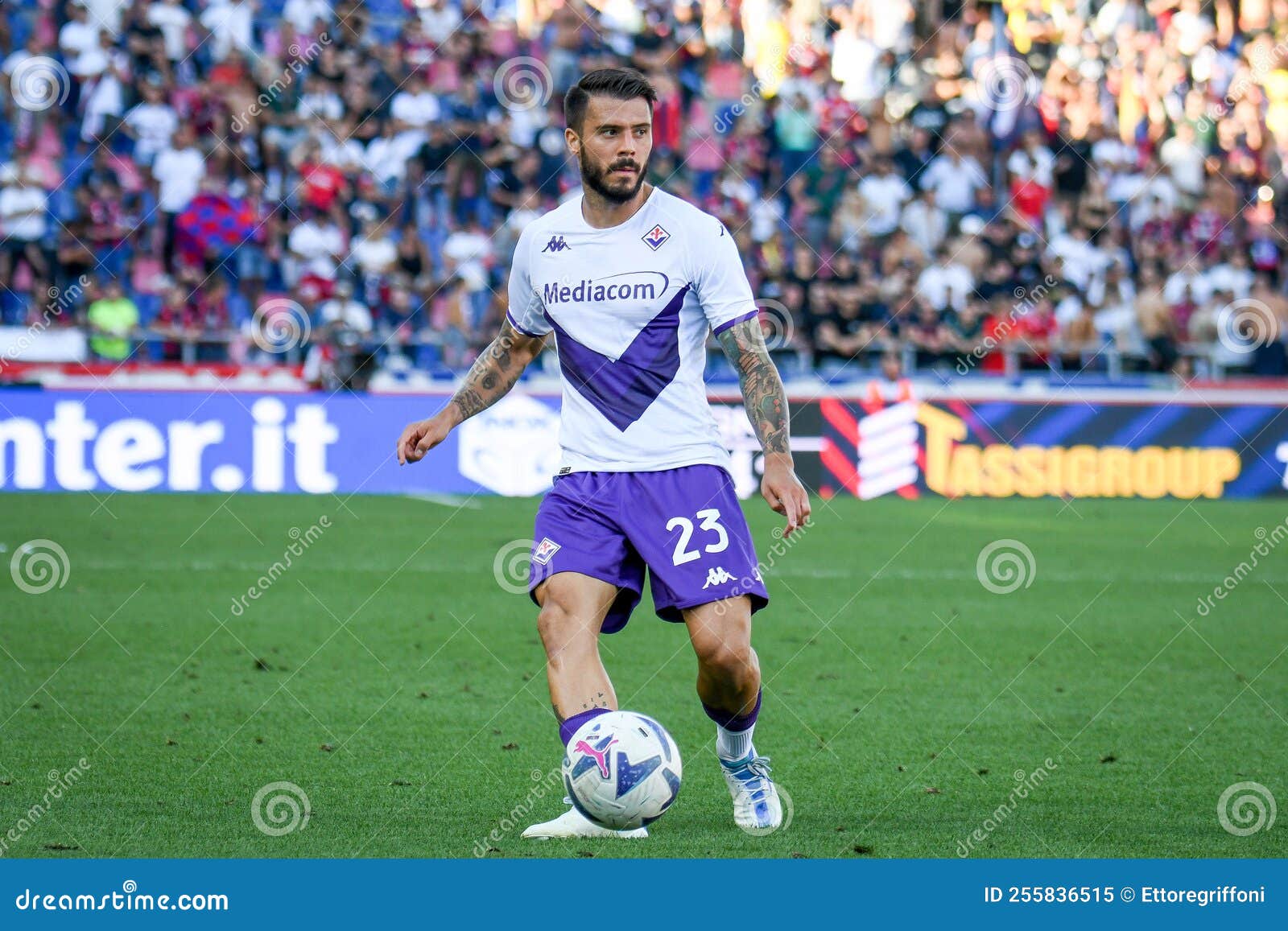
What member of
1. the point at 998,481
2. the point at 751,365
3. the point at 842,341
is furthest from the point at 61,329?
the point at 751,365

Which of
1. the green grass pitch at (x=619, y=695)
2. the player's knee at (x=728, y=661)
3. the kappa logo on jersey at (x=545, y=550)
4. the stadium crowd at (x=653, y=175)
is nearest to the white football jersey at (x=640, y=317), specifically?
the kappa logo on jersey at (x=545, y=550)

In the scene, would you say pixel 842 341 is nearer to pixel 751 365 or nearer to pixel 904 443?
pixel 904 443

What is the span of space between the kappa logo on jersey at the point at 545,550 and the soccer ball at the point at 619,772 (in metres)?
0.56

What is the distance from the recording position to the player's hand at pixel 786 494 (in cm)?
468

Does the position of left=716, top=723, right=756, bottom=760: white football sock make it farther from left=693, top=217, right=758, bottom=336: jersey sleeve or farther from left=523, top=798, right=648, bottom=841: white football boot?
left=693, top=217, right=758, bottom=336: jersey sleeve

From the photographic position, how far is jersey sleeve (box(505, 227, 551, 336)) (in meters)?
5.20

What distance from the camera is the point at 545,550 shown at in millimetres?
4980

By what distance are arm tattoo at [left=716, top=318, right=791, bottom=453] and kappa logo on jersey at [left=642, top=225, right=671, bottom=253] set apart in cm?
32

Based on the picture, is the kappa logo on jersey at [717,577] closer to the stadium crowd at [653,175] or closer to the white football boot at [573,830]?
the white football boot at [573,830]

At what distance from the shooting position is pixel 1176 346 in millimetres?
20188

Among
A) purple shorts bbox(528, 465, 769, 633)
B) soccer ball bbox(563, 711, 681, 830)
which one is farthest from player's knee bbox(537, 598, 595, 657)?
soccer ball bbox(563, 711, 681, 830)

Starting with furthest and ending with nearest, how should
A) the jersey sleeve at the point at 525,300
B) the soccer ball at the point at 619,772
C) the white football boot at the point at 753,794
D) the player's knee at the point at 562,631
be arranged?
the white football boot at the point at 753,794, the jersey sleeve at the point at 525,300, the player's knee at the point at 562,631, the soccer ball at the point at 619,772

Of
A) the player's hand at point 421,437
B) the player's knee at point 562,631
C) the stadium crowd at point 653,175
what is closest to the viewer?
the player's knee at point 562,631

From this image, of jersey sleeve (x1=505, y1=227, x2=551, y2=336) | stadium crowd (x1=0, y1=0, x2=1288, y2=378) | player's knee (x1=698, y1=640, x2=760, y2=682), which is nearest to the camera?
player's knee (x1=698, y1=640, x2=760, y2=682)
